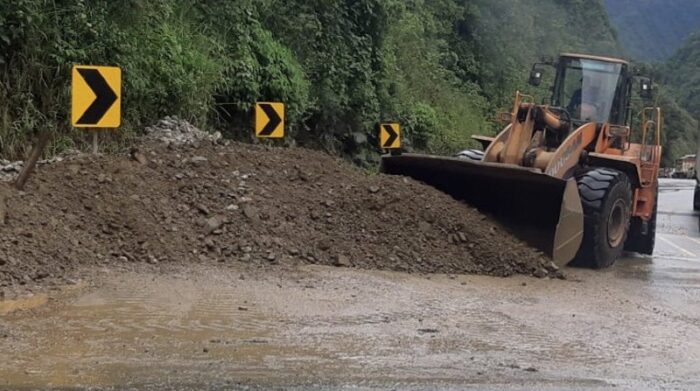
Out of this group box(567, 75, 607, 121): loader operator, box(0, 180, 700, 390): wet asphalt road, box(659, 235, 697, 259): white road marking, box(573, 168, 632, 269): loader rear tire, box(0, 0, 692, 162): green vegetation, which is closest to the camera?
box(0, 180, 700, 390): wet asphalt road

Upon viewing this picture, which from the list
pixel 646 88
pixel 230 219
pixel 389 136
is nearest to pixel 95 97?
pixel 230 219

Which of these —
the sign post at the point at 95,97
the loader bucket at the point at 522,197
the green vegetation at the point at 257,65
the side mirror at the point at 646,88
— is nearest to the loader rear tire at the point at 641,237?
the side mirror at the point at 646,88

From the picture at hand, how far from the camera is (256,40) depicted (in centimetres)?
1850

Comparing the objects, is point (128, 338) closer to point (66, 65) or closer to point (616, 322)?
point (616, 322)

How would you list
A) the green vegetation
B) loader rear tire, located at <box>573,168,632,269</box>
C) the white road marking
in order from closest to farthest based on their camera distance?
the green vegetation, loader rear tire, located at <box>573,168,632,269</box>, the white road marking

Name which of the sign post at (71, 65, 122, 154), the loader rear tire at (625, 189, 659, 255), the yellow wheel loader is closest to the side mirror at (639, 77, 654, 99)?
the yellow wheel loader

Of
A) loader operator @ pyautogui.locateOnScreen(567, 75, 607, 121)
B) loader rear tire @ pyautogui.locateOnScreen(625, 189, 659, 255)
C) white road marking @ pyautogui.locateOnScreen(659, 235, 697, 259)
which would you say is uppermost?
loader operator @ pyautogui.locateOnScreen(567, 75, 607, 121)

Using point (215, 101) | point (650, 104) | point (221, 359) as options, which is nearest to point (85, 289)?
point (221, 359)

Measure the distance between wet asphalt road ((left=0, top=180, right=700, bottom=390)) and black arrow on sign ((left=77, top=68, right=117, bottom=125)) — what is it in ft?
6.85

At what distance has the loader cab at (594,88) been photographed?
15.2 meters

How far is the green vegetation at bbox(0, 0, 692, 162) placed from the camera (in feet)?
39.4

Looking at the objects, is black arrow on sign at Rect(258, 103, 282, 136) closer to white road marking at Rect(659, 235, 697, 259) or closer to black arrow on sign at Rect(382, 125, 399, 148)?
black arrow on sign at Rect(382, 125, 399, 148)

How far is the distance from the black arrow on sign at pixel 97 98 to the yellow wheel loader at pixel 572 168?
471 cm

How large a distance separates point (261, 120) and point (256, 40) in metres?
3.85
